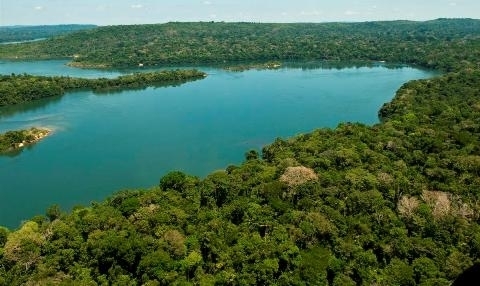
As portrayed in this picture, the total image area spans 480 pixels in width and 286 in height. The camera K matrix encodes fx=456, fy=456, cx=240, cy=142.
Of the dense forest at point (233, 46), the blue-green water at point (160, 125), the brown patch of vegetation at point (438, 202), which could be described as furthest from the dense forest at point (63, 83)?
the brown patch of vegetation at point (438, 202)

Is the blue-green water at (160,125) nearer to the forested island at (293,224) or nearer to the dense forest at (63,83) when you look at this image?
the dense forest at (63,83)

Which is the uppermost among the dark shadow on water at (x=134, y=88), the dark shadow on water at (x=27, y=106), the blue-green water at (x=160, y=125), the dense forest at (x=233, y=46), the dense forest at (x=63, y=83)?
the dense forest at (x=233, y=46)

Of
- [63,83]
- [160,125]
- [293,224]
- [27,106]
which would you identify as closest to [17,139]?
[160,125]

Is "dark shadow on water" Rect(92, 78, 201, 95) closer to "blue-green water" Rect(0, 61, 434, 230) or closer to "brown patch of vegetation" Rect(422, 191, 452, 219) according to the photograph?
"blue-green water" Rect(0, 61, 434, 230)

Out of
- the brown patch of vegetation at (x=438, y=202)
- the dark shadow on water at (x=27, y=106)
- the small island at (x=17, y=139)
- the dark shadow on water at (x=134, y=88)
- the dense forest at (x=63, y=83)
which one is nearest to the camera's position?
the brown patch of vegetation at (x=438, y=202)

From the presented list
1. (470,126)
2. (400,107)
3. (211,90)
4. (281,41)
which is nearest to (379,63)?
(281,41)

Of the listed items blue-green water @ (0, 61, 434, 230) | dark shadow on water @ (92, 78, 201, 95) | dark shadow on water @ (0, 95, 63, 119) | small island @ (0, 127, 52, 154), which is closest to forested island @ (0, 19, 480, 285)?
blue-green water @ (0, 61, 434, 230)

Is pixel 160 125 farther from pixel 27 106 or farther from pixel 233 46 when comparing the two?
pixel 233 46

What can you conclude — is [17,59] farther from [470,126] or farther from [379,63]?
[470,126]
